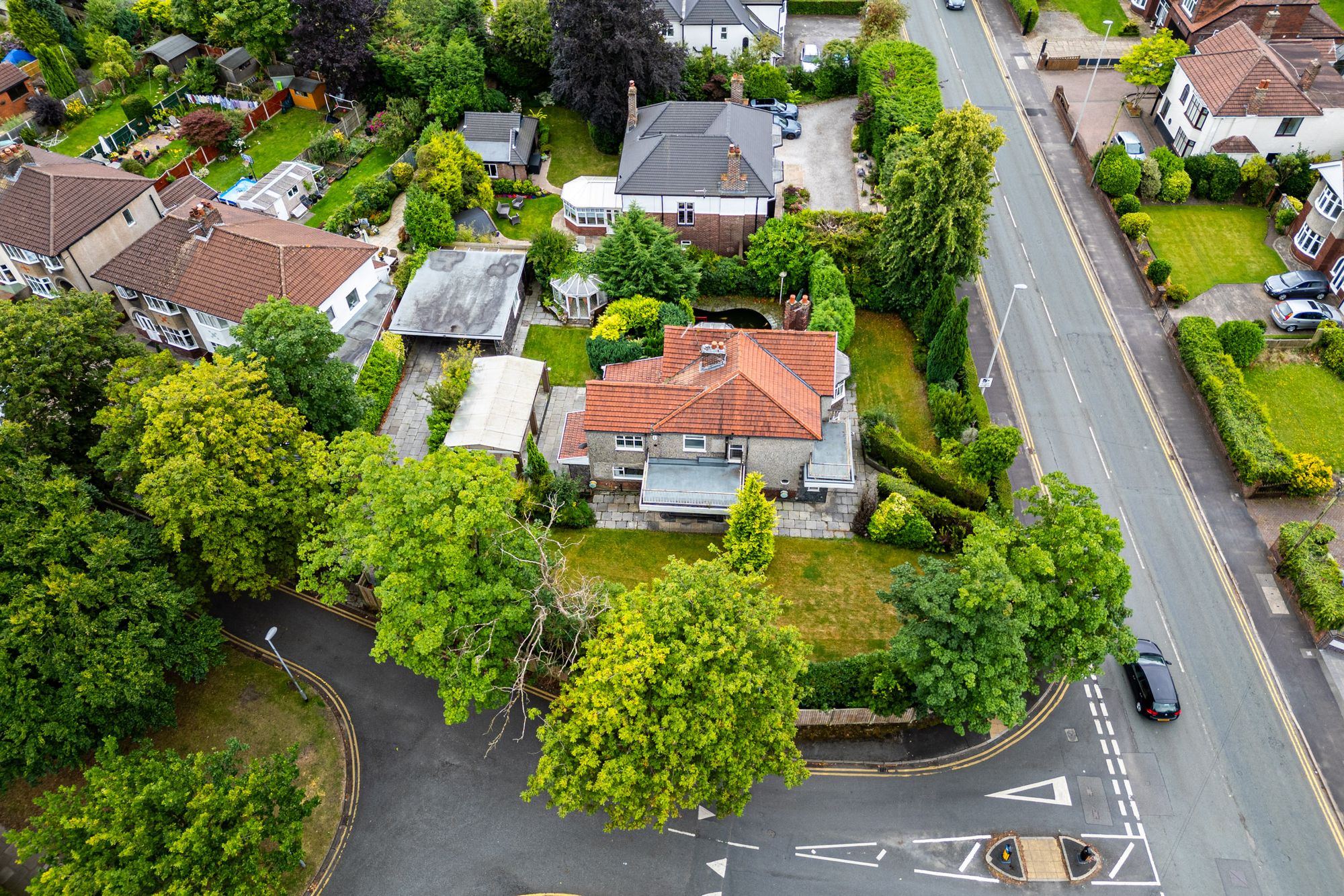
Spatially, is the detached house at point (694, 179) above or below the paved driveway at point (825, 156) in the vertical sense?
above

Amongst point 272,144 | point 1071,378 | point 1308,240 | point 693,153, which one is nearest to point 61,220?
point 272,144

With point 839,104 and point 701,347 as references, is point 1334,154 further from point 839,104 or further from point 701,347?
point 701,347

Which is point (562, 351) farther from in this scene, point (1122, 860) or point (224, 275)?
point (1122, 860)

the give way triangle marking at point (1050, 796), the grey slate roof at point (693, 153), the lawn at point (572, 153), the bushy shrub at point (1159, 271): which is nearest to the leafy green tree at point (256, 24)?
the lawn at point (572, 153)

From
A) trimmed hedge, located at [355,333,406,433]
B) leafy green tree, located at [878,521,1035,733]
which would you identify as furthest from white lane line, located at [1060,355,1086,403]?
trimmed hedge, located at [355,333,406,433]

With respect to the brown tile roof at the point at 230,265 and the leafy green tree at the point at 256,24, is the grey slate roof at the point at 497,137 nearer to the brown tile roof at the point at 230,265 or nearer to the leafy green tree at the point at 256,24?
the brown tile roof at the point at 230,265
